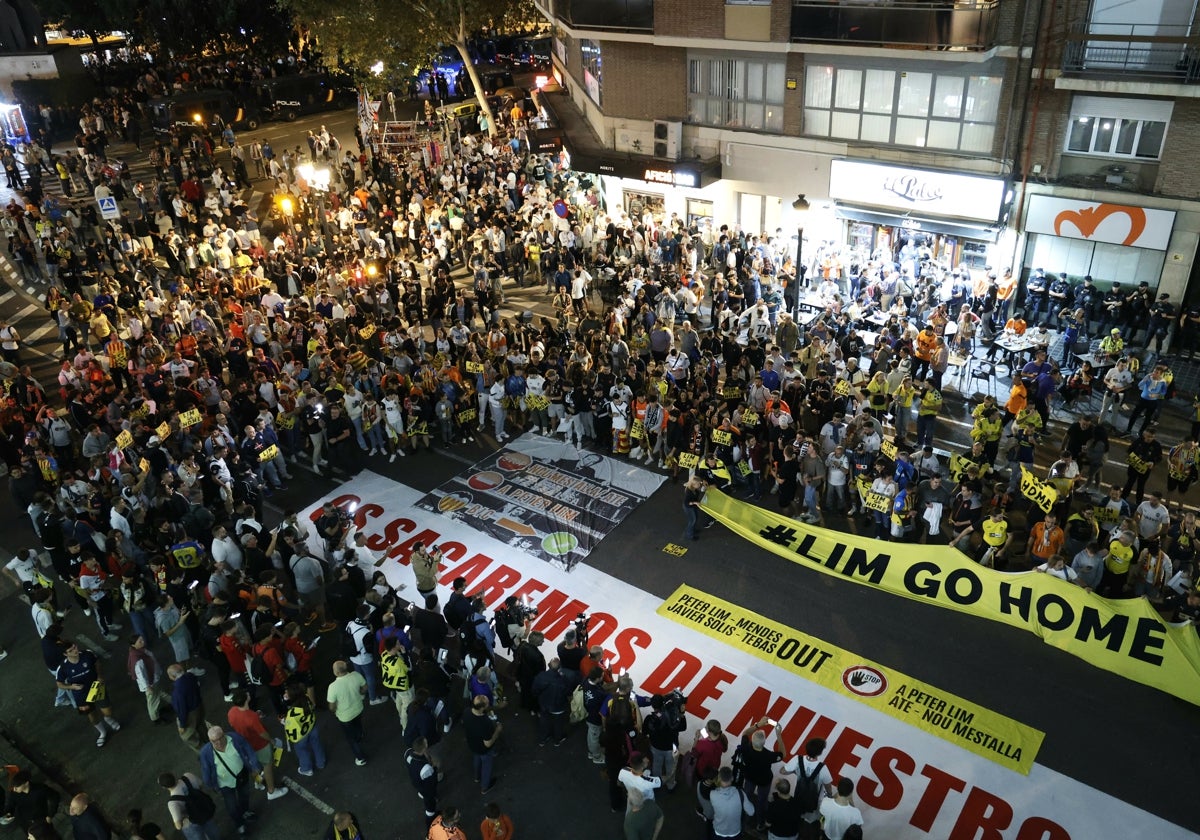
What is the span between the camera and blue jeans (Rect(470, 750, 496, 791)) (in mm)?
11422

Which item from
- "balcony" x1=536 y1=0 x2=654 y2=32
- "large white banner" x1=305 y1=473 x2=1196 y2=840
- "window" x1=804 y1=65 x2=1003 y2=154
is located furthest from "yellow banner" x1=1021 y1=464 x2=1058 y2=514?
"balcony" x1=536 y1=0 x2=654 y2=32

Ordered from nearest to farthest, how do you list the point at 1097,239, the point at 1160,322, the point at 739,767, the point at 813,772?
the point at 813,772, the point at 739,767, the point at 1160,322, the point at 1097,239

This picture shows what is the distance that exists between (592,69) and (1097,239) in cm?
1992

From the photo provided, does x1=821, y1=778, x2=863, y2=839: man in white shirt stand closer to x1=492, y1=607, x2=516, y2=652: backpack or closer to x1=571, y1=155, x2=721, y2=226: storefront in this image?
x1=492, y1=607, x2=516, y2=652: backpack

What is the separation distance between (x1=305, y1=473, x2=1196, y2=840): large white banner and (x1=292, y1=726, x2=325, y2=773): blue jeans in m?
3.74

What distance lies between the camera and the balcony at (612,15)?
2900 centimetres

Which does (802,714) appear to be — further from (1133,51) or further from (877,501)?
(1133,51)

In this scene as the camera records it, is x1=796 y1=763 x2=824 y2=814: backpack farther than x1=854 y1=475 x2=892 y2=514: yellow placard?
No

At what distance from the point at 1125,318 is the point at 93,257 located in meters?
30.2

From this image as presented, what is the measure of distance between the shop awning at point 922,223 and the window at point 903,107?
2054 millimetres

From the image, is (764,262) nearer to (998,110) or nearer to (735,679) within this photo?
(998,110)

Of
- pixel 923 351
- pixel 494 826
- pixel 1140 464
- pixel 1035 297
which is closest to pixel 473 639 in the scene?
pixel 494 826

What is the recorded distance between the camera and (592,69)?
3472 centimetres

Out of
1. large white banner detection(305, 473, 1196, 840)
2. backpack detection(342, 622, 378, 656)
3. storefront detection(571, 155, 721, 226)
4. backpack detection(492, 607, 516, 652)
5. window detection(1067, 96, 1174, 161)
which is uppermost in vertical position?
window detection(1067, 96, 1174, 161)
